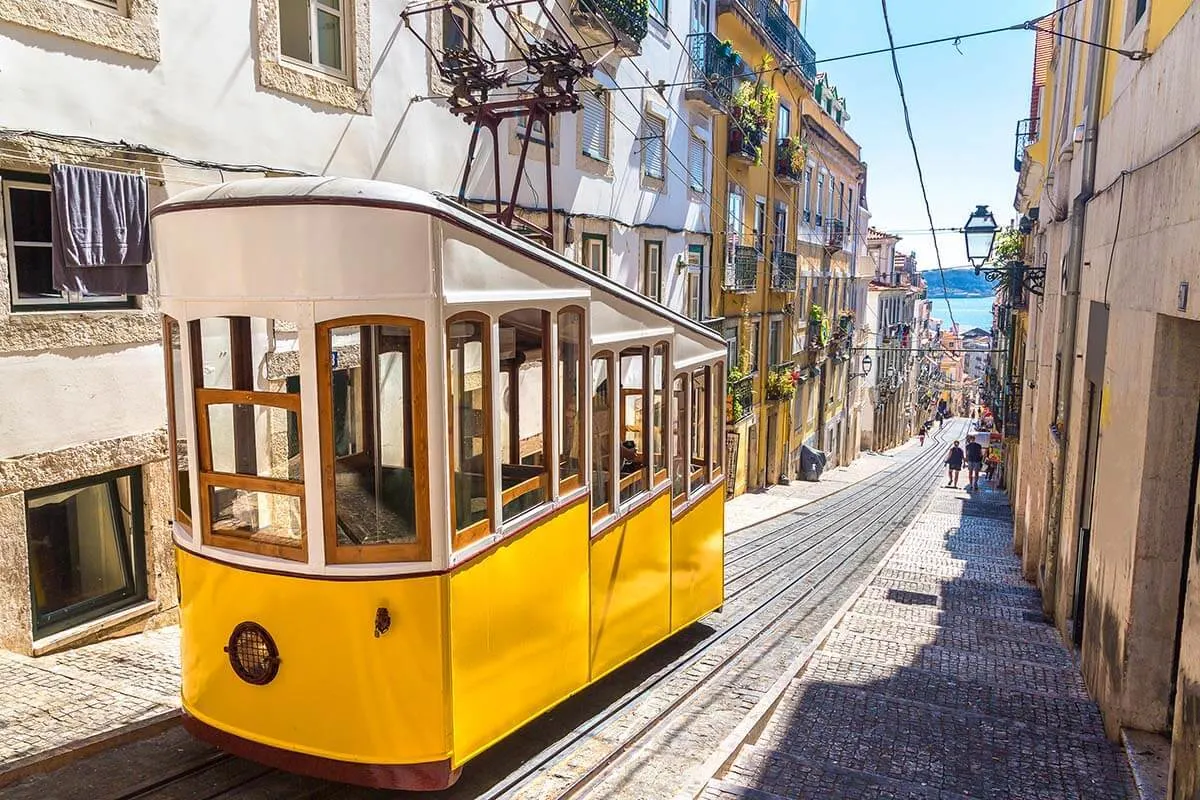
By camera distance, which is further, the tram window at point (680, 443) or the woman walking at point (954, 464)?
the woman walking at point (954, 464)

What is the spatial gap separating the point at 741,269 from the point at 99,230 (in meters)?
16.8

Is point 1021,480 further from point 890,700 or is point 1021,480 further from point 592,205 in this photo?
point 890,700

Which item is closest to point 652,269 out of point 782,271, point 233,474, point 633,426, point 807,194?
point 782,271

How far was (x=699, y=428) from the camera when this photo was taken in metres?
8.09

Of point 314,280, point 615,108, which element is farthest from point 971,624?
point 615,108

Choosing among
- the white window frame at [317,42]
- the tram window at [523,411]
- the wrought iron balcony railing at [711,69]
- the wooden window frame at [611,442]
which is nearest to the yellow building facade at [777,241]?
the wrought iron balcony railing at [711,69]

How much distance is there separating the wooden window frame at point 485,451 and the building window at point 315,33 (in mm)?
5571

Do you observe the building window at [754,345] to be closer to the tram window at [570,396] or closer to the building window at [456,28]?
the building window at [456,28]

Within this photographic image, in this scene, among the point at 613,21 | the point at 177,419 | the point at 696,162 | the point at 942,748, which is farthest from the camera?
the point at 696,162

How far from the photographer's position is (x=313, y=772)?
4613 mm

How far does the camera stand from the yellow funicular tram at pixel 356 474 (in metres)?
4.33

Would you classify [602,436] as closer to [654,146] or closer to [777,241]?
[654,146]

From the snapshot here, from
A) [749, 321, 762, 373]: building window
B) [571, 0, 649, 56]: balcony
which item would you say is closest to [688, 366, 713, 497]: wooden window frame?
[571, 0, 649, 56]: balcony

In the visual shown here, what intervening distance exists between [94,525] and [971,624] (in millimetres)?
8989
